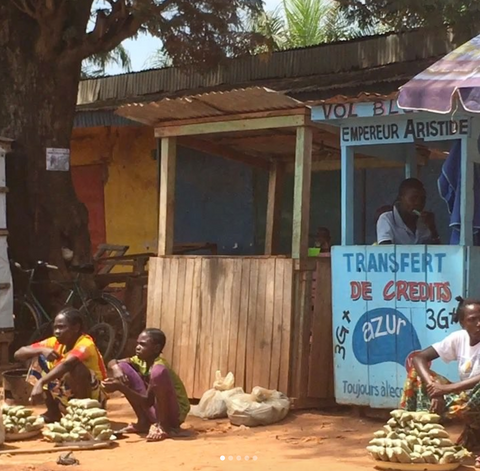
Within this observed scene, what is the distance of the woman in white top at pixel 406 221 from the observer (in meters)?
6.94

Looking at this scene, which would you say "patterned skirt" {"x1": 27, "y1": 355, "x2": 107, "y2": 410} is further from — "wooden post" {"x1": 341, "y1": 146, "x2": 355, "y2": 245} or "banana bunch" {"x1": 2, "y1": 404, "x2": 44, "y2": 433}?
"wooden post" {"x1": 341, "y1": 146, "x2": 355, "y2": 245}

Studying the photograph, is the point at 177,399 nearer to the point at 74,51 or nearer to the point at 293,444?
the point at 293,444

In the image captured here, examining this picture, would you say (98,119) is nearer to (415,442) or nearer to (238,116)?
(238,116)

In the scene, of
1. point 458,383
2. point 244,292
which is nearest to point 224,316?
point 244,292

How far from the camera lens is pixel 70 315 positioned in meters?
6.81

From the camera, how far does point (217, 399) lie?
7.22 meters

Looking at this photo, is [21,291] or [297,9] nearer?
[21,291]

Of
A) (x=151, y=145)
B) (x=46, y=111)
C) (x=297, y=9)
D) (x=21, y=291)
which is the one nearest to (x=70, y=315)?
(x=21, y=291)

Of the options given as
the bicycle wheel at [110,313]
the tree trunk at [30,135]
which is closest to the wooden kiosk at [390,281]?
the bicycle wheel at [110,313]

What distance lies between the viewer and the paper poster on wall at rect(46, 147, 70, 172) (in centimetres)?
1020

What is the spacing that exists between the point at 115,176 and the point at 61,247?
3.77 metres

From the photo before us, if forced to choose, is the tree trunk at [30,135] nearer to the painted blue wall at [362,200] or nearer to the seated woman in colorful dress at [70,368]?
the painted blue wall at [362,200]

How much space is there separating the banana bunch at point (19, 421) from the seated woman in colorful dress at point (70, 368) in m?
0.21

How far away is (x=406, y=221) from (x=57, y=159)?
4.64m
